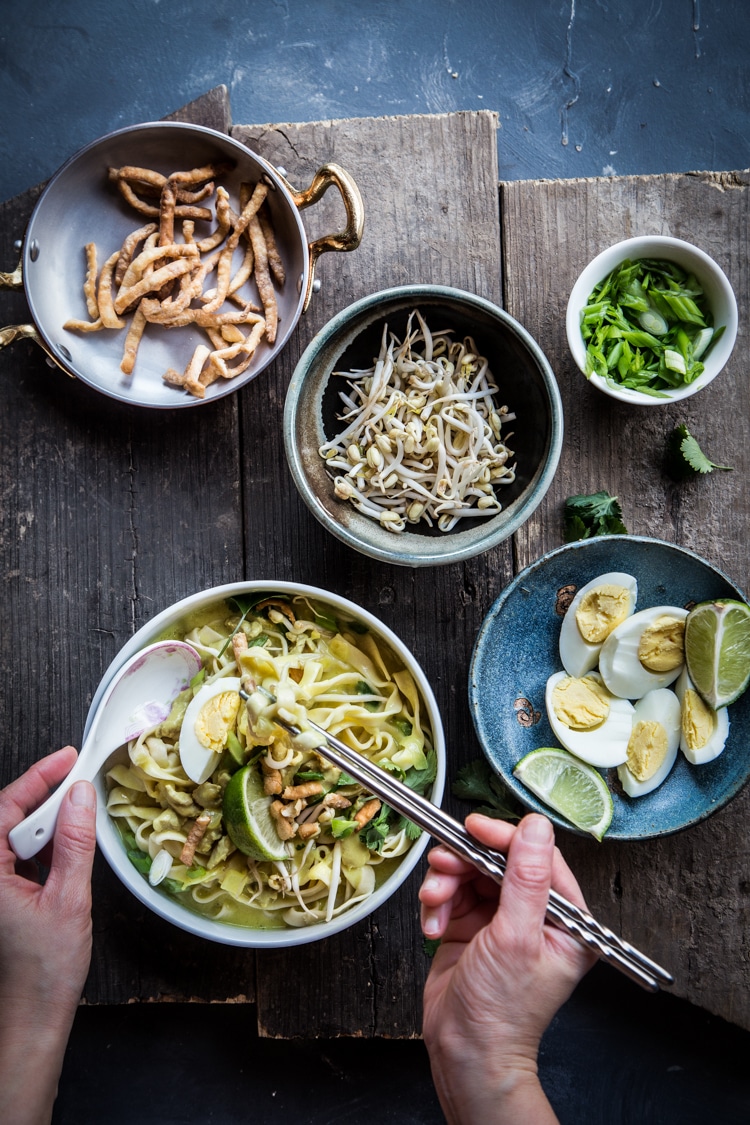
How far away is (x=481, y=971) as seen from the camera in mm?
1426

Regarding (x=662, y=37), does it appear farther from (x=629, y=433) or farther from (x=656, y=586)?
(x=656, y=586)

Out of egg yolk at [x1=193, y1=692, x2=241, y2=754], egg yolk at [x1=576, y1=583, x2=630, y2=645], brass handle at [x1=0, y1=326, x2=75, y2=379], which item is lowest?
egg yolk at [x1=193, y1=692, x2=241, y2=754]

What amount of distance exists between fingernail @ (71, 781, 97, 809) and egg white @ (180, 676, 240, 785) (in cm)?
19

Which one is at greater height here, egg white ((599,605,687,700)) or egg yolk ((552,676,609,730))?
egg white ((599,605,687,700))

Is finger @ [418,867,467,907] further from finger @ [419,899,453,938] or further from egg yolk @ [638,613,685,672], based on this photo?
egg yolk @ [638,613,685,672]

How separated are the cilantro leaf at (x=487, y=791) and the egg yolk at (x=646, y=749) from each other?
0.93 ft

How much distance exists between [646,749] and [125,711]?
1156 millimetres

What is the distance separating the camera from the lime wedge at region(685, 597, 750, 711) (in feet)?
5.73

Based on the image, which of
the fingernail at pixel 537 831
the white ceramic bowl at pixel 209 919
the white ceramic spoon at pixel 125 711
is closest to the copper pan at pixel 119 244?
the white ceramic bowl at pixel 209 919

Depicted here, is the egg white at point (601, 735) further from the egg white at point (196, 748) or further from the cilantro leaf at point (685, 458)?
the egg white at point (196, 748)

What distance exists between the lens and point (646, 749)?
5.99ft

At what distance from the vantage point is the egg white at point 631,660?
6.00 feet

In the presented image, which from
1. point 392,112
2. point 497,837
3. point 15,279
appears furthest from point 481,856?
point 392,112

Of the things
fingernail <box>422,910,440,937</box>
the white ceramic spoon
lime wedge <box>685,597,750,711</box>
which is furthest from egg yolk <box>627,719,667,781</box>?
the white ceramic spoon
